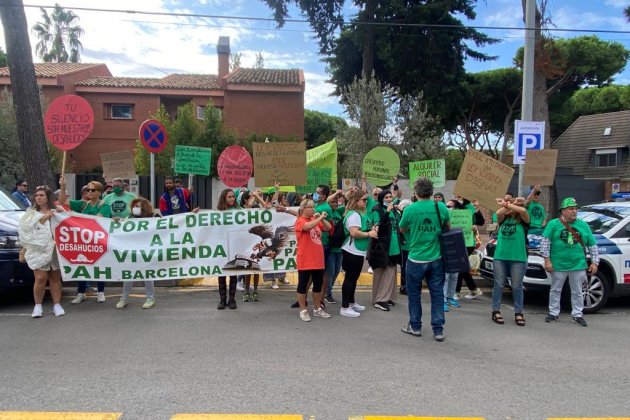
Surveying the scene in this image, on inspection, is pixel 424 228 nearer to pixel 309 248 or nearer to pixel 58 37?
pixel 309 248

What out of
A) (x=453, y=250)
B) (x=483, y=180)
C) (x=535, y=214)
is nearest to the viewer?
(x=453, y=250)

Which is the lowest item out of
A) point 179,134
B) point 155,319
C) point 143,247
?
point 155,319

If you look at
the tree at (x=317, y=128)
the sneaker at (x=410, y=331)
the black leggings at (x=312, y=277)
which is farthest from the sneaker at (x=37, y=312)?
the tree at (x=317, y=128)

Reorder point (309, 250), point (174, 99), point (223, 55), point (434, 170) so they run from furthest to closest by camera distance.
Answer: point (223, 55) → point (174, 99) → point (434, 170) → point (309, 250)

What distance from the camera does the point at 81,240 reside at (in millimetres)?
6625

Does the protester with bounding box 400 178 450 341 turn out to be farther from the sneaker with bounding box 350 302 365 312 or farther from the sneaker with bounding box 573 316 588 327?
the sneaker with bounding box 573 316 588 327

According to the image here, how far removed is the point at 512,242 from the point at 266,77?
24.5 metres

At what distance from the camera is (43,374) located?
421 cm

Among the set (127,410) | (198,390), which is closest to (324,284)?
(198,390)

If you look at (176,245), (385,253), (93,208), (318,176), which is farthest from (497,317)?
(93,208)

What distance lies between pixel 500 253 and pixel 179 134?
17377mm

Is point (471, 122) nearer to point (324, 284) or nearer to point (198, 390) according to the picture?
point (324, 284)

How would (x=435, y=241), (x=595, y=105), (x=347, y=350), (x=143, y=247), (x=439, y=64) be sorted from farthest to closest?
(x=595, y=105) < (x=439, y=64) < (x=143, y=247) < (x=435, y=241) < (x=347, y=350)

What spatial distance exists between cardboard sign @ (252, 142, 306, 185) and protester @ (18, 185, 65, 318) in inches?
118
